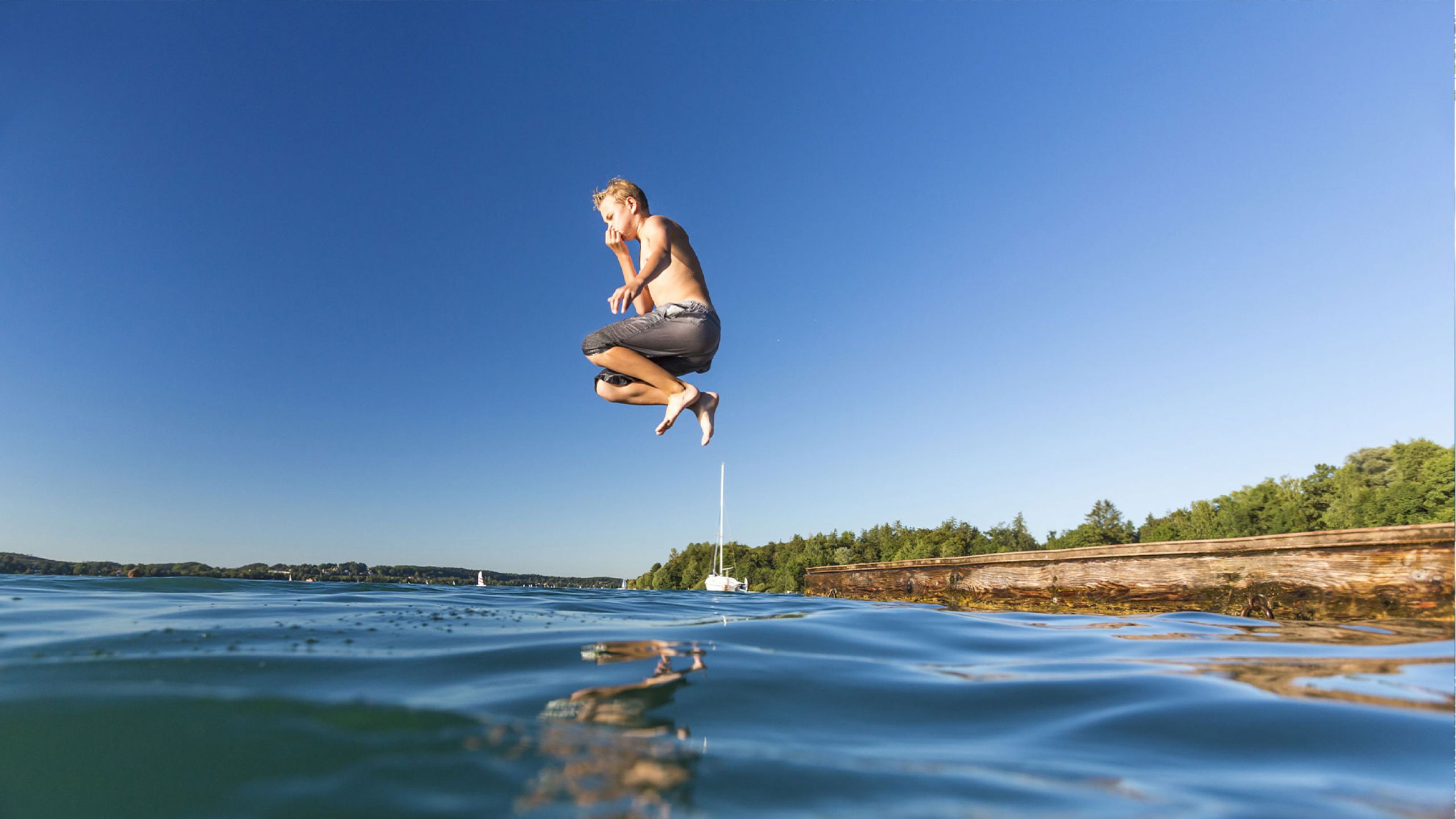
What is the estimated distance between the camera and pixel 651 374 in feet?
16.4

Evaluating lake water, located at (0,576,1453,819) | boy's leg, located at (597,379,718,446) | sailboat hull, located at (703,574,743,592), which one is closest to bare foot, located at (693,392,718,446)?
boy's leg, located at (597,379,718,446)

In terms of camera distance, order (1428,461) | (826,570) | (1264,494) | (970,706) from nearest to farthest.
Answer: (970,706) → (826,570) → (1428,461) → (1264,494)

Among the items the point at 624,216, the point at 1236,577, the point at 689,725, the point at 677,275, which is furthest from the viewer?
the point at 624,216

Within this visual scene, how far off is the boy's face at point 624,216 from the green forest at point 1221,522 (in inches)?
1791

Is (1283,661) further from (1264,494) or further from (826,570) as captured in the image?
(1264,494)

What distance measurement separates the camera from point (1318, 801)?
4.15 ft

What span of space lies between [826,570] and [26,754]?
32.1 ft

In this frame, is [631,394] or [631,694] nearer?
[631,694]

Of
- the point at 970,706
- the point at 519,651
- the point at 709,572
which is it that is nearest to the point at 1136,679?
the point at 970,706

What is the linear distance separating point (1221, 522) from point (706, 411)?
9338 centimetres

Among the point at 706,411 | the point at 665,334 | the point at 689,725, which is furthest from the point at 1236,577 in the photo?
the point at 689,725

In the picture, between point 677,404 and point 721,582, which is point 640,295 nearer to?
point 677,404

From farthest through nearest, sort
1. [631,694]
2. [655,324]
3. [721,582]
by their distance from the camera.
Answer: [721,582] → [655,324] → [631,694]

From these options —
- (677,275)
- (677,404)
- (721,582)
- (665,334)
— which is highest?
(677,275)
